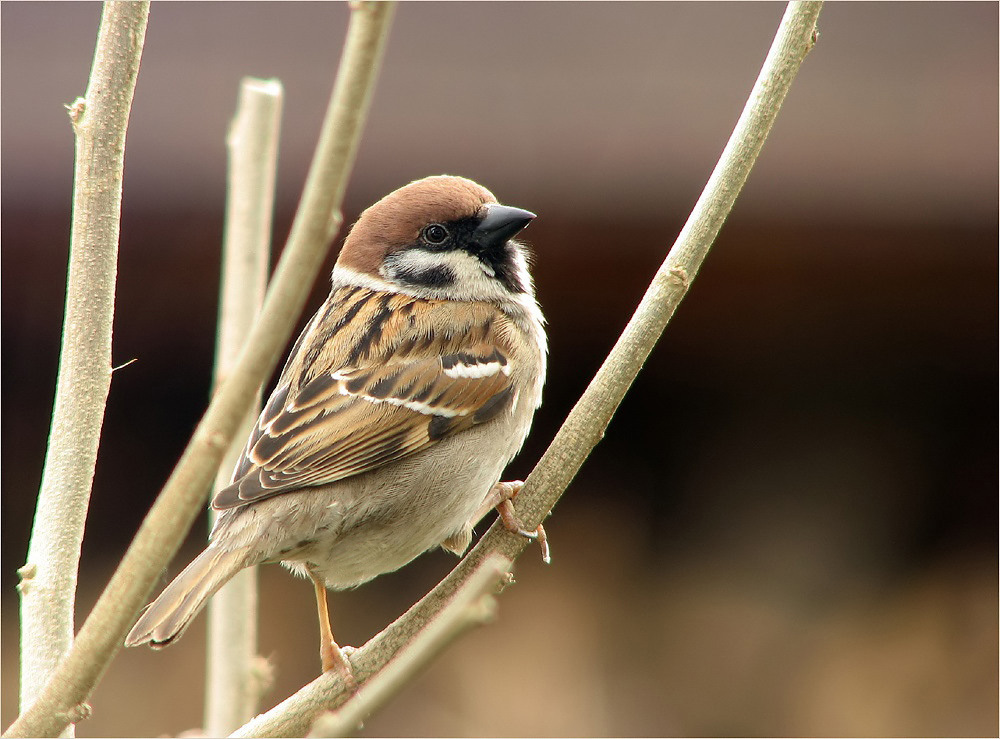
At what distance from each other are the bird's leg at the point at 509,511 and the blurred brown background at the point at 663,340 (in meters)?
1.16

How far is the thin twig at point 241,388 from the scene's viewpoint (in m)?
0.91

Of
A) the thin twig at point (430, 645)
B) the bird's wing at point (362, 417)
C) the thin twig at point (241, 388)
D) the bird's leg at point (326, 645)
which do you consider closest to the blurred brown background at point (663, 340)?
the bird's wing at point (362, 417)

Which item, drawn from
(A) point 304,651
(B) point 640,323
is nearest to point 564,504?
(A) point 304,651

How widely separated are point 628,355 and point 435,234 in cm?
102

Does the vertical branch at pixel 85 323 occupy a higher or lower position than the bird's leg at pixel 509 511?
higher

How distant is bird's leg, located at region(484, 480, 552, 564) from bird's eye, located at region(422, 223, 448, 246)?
2.03 ft

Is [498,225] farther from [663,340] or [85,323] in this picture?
[663,340]

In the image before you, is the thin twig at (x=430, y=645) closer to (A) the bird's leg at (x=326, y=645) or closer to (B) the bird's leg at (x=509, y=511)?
(B) the bird's leg at (x=509, y=511)

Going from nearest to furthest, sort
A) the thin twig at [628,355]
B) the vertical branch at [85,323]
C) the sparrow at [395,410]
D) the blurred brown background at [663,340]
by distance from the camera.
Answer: the vertical branch at [85,323]
the thin twig at [628,355]
the sparrow at [395,410]
the blurred brown background at [663,340]

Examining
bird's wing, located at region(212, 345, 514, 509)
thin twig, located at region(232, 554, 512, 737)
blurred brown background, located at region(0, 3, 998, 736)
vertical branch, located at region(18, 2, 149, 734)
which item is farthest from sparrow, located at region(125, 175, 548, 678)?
thin twig, located at region(232, 554, 512, 737)

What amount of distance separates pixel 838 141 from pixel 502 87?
3.11ft

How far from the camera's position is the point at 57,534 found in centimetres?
138

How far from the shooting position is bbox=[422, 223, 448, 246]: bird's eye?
2.54 m

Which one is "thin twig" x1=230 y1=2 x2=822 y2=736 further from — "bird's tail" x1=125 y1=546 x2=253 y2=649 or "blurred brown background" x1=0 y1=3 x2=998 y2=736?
"blurred brown background" x1=0 y1=3 x2=998 y2=736
